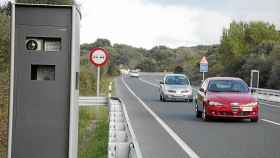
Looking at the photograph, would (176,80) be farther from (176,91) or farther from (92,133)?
(92,133)

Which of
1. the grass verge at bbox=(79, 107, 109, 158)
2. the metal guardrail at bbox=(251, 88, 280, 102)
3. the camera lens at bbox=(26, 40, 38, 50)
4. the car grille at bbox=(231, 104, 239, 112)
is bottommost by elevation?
the grass verge at bbox=(79, 107, 109, 158)

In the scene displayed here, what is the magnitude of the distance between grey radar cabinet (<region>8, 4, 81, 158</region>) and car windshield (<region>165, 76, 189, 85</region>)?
28.4 m

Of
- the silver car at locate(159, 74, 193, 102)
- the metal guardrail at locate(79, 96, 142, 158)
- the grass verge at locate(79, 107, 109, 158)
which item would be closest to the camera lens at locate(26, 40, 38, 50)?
the metal guardrail at locate(79, 96, 142, 158)

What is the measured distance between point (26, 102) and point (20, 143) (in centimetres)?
47

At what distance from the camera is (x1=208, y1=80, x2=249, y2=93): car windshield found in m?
20.9

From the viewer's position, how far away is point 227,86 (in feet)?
69.4

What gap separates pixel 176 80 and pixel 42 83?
28957mm

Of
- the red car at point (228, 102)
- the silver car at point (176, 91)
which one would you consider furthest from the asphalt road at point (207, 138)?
the silver car at point (176, 91)

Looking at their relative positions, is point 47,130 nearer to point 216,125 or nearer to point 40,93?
point 40,93

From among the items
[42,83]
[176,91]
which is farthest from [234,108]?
[176,91]

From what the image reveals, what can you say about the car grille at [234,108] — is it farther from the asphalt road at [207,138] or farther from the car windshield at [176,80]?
the car windshield at [176,80]

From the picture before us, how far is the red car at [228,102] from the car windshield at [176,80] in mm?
13970

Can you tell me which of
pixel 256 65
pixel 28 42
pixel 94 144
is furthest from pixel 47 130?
pixel 256 65

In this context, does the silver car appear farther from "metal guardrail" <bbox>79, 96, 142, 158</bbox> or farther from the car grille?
"metal guardrail" <bbox>79, 96, 142, 158</bbox>
